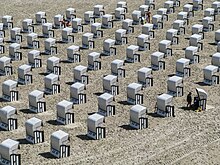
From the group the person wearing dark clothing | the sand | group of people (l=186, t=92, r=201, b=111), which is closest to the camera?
the sand

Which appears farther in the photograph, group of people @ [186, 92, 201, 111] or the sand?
group of people @ [186, 92, 201, 111]

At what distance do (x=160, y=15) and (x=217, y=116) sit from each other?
26.2 meters

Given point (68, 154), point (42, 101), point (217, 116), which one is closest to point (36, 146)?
point (68, 154)

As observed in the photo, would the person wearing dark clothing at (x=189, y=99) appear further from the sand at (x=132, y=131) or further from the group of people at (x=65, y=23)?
the group of people at (x=65, y=23)

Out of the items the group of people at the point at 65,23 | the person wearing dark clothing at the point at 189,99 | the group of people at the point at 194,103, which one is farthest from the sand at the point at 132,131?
the group of people at the point at 65,23

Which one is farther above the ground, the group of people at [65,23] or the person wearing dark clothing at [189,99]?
the group of people at [65,23]

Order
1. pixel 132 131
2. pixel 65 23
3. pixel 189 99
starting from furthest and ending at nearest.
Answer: pixel 65 23, pixel 189 99, pixel 132 131

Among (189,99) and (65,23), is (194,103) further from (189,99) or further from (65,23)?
(65,23)

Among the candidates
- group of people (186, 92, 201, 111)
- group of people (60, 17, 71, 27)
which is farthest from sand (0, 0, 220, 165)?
group of people (60, 17, 71, 27)

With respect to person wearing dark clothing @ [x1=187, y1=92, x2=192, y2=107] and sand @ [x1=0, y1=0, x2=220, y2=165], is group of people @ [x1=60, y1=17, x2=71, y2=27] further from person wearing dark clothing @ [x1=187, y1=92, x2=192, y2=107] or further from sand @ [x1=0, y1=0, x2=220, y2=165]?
person wearing dark clothing @ [x1=187, y1=92, x2=192, y2=107]

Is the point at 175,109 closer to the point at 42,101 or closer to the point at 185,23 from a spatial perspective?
the point at 42,101

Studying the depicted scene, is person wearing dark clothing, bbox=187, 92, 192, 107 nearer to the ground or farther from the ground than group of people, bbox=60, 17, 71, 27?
nearer to the ground

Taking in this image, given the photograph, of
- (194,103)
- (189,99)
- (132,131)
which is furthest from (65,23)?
(132,131)

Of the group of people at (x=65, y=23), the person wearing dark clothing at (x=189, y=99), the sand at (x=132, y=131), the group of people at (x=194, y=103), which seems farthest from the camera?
the group of people at (x=65, y=23)
